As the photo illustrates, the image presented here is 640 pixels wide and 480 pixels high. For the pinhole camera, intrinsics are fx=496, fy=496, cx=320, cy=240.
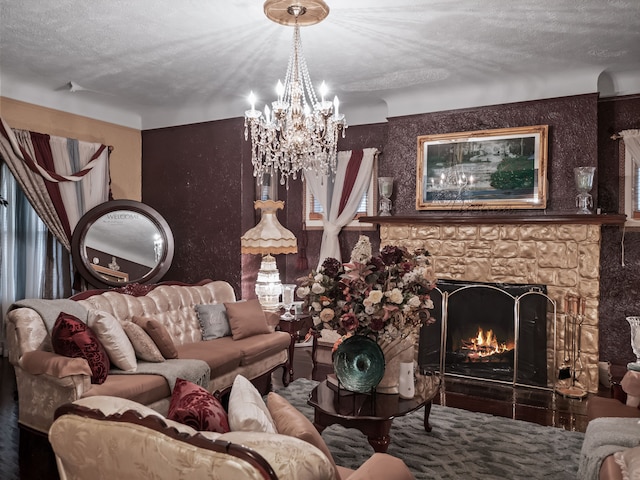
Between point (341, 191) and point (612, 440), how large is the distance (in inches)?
167

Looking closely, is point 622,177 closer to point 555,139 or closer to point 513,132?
point 555,139

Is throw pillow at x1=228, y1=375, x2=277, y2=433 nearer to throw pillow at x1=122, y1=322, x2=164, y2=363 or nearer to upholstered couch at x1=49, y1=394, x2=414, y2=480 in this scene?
upholstered couch at x1=49, y1=394, x2=414, y2=480

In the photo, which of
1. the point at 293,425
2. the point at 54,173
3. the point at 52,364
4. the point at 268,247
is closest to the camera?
the point at 293,425

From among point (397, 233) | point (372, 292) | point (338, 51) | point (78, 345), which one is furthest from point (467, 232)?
point (78, 345)

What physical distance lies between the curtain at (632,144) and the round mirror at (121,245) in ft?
15.2

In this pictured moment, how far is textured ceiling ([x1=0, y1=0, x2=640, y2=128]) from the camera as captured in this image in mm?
3307

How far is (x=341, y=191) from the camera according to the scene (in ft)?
19.9

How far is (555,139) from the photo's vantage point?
4.58 meters

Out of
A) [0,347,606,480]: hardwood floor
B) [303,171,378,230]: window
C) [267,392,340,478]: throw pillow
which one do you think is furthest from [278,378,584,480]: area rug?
[303,171,378,230]: window

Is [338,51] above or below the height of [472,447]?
above

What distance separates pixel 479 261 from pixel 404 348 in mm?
2220

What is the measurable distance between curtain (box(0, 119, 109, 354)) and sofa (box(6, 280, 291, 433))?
172 centimetres

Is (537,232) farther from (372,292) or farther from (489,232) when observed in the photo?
(372,292)

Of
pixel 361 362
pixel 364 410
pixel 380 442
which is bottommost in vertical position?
pixel 380 442
